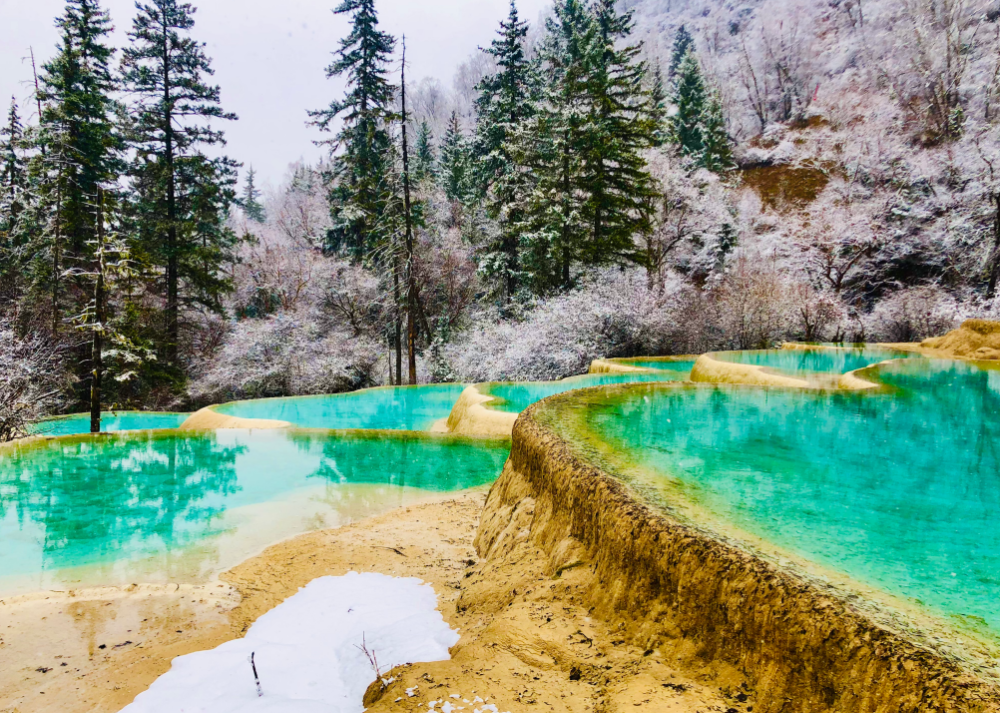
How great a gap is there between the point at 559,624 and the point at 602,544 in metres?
0.58

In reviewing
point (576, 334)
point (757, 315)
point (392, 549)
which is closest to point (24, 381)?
point (392, 549)

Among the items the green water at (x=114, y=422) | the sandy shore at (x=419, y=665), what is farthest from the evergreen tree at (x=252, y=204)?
the sandy shore at (x=419, y=665)

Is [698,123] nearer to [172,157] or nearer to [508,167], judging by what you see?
[508,167]

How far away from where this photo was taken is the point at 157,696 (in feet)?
11.1

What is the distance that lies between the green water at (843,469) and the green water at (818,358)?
16.7 feet

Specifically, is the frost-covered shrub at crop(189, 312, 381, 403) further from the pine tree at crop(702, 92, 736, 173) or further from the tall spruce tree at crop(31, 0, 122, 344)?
the pine tree at crop(702, 92, 736, 173)

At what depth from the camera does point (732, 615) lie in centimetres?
247

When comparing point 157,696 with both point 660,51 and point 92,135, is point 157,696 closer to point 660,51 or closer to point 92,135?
Result: point 92,135

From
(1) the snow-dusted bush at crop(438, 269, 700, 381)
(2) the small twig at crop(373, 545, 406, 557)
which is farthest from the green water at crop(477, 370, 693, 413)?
(2) the small twig at crop(373, 545, 406, 557)

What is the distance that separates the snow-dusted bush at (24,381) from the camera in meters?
12.2

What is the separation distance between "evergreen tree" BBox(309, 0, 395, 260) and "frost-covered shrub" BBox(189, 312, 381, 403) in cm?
503

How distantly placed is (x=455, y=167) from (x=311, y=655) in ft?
124

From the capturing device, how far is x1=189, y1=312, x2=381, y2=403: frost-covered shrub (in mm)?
22141

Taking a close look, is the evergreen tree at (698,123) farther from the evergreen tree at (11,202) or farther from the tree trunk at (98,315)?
the evergreen tree at (11,202)
